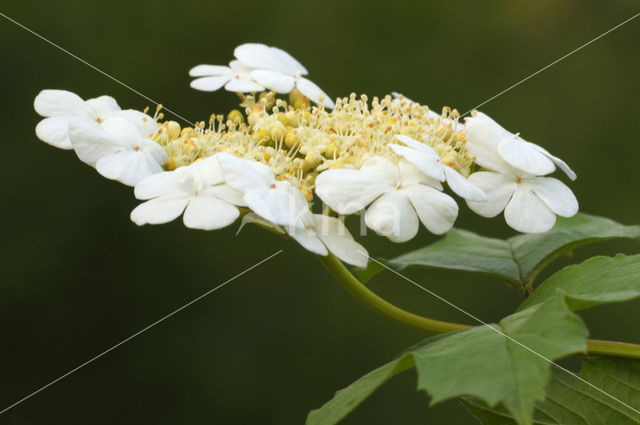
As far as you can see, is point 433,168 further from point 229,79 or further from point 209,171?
point 229,79

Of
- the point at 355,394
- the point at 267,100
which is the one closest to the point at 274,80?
the point at 267,100

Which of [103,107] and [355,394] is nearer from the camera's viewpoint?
[355,394]

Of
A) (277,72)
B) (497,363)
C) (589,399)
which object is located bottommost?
(589,399)

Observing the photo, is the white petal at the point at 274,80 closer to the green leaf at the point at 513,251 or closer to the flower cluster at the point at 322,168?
the flower cluster at the point at 322,168

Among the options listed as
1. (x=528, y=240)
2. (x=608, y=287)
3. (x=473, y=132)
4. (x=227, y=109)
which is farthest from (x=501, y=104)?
(x=608, y=287)

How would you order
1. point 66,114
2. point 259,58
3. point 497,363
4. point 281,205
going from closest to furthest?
point 497,363 → point 281,205 → point 66,114 → point 259,58

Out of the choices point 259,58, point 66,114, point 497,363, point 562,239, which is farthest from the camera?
point 259,58

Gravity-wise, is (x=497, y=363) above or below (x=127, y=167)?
below
